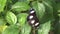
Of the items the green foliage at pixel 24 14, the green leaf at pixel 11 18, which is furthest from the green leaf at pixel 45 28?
the green leaf at pixel 11 18

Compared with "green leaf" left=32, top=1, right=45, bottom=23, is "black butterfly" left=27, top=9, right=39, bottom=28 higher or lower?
lower

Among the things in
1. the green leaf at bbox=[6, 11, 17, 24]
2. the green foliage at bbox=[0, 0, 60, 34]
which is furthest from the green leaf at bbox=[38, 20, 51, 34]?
the green leaf at bbox=[6, 11, 17, 24]

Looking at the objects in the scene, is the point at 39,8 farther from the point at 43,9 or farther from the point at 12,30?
the point at 12,30

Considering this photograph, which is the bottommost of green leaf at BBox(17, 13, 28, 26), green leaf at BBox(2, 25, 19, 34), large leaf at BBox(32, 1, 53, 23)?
green leaf at BBox(2, 25, 19, 34)

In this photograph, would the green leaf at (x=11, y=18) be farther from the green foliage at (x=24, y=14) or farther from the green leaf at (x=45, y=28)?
the green leaf at (x=45, y=28)

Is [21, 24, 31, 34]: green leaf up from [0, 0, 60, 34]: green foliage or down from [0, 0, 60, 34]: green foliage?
down

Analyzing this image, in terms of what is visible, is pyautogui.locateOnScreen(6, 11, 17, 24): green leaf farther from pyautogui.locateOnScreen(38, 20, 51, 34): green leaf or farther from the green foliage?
pyautogui.locateOnScreen(38, 20, 51, 34): green leaf

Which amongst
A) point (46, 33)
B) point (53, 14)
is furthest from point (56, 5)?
point (46, 33)

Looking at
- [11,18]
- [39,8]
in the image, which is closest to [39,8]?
[39,8]
